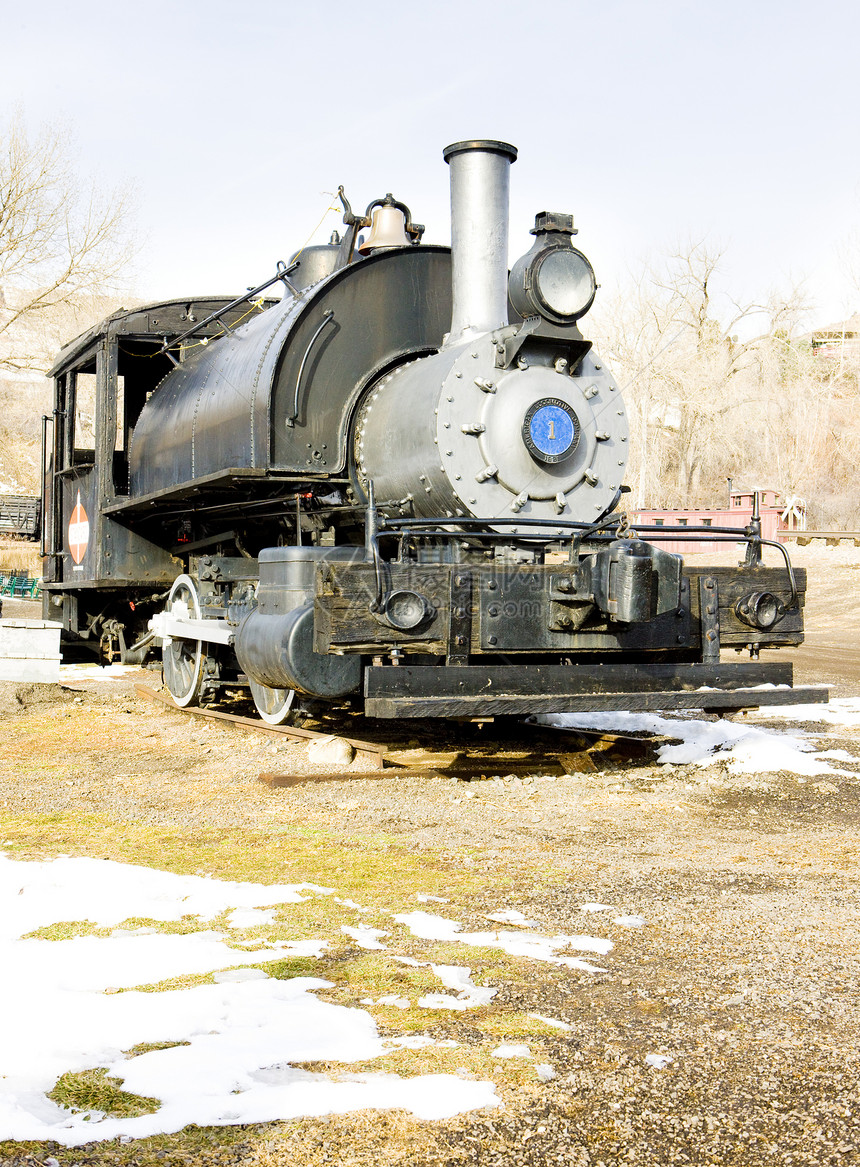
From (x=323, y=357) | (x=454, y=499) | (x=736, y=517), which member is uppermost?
(x=736, y=517)

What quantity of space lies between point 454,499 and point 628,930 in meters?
2.47

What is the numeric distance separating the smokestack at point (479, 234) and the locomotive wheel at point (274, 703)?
2464 mm

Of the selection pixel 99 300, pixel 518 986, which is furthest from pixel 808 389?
pixel 518 986

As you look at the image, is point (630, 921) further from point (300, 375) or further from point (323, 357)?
point (323, 357)

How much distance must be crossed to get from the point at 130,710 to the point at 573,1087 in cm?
653

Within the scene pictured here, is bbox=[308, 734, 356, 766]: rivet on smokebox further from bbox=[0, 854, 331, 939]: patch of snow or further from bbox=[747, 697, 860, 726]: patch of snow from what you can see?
bbox=[747, 697, 860, 726]: patch of snow

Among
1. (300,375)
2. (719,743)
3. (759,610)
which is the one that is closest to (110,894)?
(300,375)

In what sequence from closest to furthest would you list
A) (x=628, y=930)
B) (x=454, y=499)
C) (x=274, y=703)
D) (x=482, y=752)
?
(x=628, y=930), (x=454, y=499), (x=482, y=752), (x=274, y=703)

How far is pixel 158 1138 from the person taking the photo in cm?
191

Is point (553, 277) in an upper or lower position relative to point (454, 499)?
upper

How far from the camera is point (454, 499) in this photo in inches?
200

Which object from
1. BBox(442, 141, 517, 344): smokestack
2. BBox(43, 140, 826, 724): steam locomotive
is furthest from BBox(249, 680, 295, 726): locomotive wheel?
BBox(442, 141, 517, 344): smokestack

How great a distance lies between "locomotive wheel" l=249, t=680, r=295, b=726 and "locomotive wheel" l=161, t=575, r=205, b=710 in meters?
0.78

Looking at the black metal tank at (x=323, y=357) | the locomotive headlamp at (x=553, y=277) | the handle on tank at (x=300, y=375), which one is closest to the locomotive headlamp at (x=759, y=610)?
the locomotive headlamp at (x=553, y=277)
